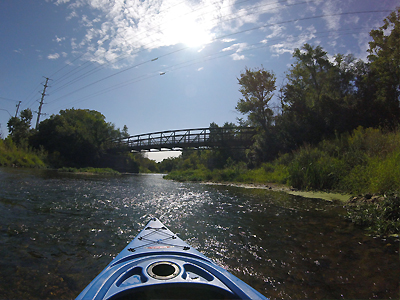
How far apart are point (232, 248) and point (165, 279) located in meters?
1.75

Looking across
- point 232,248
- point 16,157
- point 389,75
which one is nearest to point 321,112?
point 389,75

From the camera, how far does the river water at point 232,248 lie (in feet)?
7.11

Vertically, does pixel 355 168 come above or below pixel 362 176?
above

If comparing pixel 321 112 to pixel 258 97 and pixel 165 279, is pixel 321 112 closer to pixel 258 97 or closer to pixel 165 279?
pixel 258 97

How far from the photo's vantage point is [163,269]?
194cm

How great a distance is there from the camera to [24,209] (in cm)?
495

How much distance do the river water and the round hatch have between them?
2.90ft

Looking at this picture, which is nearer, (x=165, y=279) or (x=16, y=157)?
(x=165, y=279)

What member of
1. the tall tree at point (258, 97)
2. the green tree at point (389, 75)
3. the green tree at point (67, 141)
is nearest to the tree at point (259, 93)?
the tall tree at point (258, 97)

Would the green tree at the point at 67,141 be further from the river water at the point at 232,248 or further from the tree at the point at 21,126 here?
the river water at the point at 232,248

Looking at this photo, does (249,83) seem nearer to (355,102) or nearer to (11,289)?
(355,102)

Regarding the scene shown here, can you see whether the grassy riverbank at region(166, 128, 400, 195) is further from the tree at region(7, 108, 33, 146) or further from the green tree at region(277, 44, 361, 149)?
the tree at region(7, 108, 33, 146)

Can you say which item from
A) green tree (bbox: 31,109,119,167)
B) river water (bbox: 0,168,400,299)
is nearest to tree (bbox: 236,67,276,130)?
river water (bbox: 0,168,400,299)

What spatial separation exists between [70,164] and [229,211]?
3339 cm
